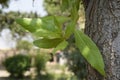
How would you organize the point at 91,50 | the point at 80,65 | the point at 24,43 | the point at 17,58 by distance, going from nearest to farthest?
the point at 91,50, the point at 80,65, the point at 17,58, the point at 24,43

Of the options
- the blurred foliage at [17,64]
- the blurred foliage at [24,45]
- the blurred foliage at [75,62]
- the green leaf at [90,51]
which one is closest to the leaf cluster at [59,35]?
the green leaf at [90,51]

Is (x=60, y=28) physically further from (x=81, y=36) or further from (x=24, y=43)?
(x=24, y=43)

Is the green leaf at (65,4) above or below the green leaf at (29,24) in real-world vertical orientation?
above

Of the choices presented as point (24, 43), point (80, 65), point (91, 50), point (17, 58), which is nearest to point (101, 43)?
point (91, 50)

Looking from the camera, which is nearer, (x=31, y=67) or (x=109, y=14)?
(x=109, y=14)

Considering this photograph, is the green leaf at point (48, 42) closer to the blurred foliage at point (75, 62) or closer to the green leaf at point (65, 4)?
the green leaf at point (65, 4)

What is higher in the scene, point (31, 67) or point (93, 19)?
point (93, 19)
